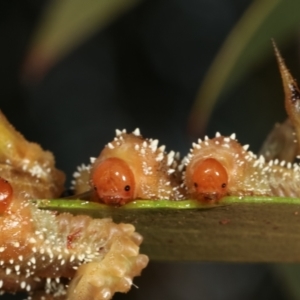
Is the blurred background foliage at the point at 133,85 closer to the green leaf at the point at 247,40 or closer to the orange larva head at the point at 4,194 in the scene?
the green leaf at the point at 247,40

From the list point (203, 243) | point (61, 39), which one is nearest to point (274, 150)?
point (203, 243)

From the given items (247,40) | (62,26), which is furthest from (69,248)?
(247,40)

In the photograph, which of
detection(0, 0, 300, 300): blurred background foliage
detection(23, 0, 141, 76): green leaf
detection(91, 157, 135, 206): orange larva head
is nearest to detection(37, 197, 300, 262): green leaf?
detection(91, 157, 135, 206): orange larva head

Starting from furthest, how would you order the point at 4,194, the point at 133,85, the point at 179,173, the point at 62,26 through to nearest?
the point at 133,85 < the point at 62,26 < the point at 179,173 < the point at 4,194

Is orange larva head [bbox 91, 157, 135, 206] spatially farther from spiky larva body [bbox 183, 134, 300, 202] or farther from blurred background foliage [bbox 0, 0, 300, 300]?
blurred background foliage [bbox 0, 0, 300, 300]

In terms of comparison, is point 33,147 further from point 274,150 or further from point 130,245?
point 274,150

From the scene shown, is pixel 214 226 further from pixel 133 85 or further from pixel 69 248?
pixel 133 85

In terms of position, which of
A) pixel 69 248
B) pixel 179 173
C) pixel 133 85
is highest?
pixel 133 85
